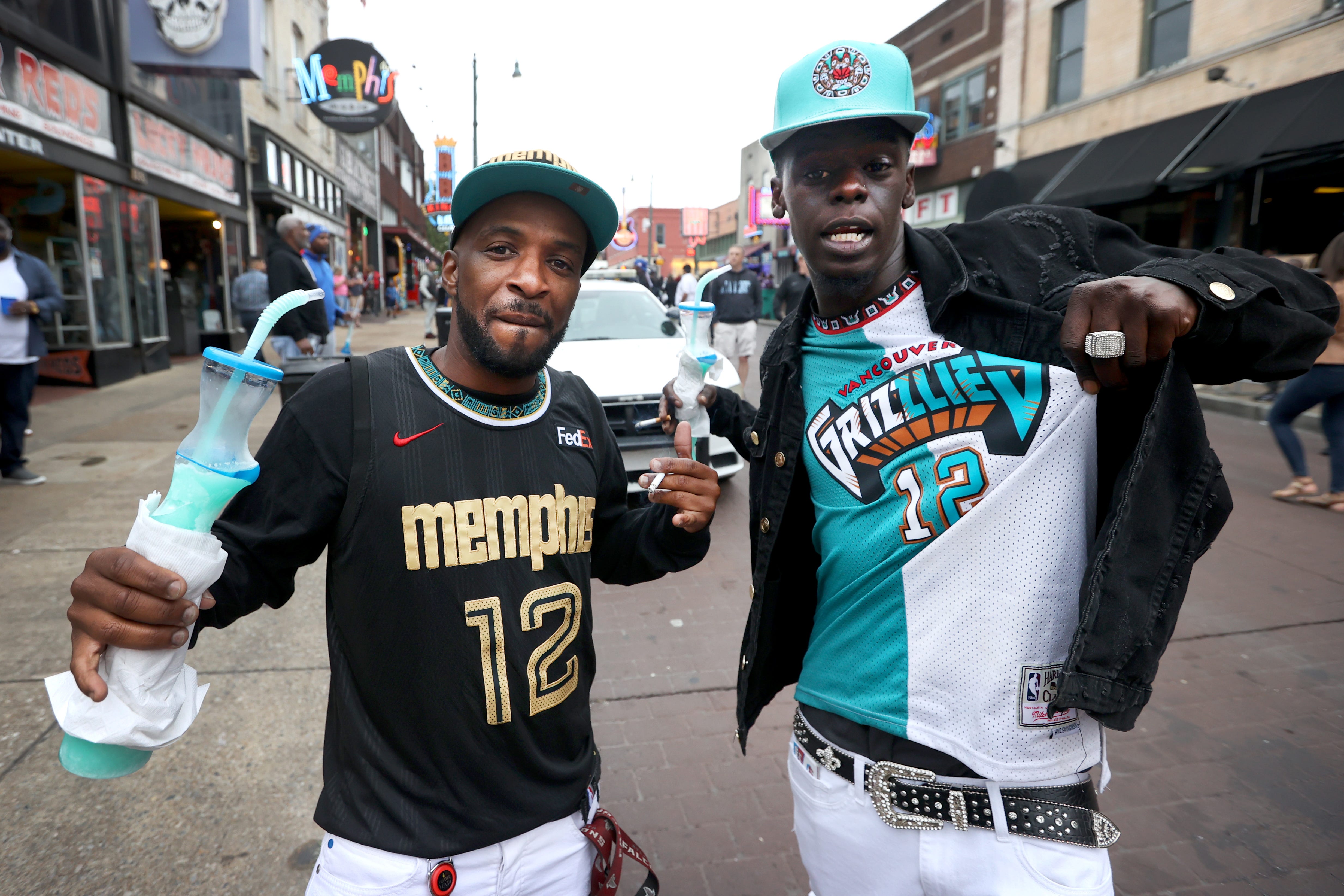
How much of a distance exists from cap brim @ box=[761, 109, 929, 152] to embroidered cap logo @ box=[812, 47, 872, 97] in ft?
0.14

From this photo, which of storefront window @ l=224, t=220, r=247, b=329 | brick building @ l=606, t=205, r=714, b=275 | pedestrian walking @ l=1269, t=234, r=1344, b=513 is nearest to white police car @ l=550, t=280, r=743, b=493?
pedestrian walking @ l=1269, t=234, r=1344, b=513

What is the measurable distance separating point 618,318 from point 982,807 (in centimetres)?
640

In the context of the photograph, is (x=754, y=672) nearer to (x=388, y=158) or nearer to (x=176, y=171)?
(x=176, y=171)

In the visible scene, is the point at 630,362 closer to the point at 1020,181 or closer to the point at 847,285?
the point at 847,285

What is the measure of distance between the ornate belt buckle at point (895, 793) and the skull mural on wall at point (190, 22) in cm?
1303

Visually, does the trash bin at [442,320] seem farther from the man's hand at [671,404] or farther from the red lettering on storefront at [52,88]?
the man's hand at [671,404]

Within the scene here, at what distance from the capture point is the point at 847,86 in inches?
65.2

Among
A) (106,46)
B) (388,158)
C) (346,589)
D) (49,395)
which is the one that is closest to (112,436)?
(49,395)

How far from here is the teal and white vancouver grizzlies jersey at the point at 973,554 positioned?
4.91 ft

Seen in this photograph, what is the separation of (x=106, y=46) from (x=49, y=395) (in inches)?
193

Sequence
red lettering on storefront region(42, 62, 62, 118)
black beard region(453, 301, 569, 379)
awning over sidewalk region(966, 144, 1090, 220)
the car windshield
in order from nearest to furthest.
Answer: black beard region(453, 301, 569, 379) → the car windshield → red lettering on storefront region(42, 62, 62, 118) → awning over sidewalk region(966, 144, 1090, 220)

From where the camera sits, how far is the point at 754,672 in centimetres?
194

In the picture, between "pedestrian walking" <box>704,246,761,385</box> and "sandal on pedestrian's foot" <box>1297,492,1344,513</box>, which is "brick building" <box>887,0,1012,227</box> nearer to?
"pedestrian walking" <box>704,246,761,385</box>

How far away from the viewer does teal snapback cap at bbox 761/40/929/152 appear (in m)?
1.65
